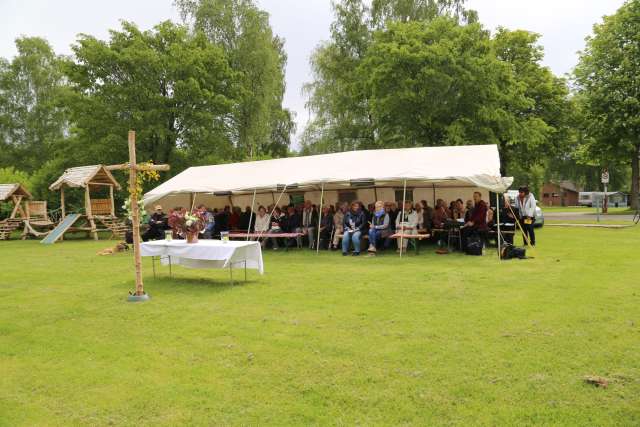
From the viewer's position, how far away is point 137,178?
749cm

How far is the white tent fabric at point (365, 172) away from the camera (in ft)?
39.4

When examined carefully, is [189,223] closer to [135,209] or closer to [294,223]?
[135,209]

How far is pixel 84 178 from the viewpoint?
64.6 feet

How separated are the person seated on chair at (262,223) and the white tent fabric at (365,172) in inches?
39.5

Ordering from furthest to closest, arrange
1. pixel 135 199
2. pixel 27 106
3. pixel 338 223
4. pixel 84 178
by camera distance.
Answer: pixel 27 106 → pixel 84 178 → pixel 338 223 → pixel 135 199

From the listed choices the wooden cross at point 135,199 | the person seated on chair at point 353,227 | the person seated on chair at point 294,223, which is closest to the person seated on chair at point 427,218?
the person seated on chair at point 353,227

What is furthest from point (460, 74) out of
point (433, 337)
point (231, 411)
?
point (231, 411)

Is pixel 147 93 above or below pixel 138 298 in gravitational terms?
above

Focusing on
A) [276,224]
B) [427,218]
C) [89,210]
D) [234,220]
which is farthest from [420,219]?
[89,210]

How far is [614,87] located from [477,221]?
20.3m

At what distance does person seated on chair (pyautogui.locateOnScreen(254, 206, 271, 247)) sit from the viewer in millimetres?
15086

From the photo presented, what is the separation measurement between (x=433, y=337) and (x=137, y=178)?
4819 millimetres

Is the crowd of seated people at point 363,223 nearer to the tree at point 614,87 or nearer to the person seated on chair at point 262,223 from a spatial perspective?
the person seated on chair at point 262,223

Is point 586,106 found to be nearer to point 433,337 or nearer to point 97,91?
point 97,91
